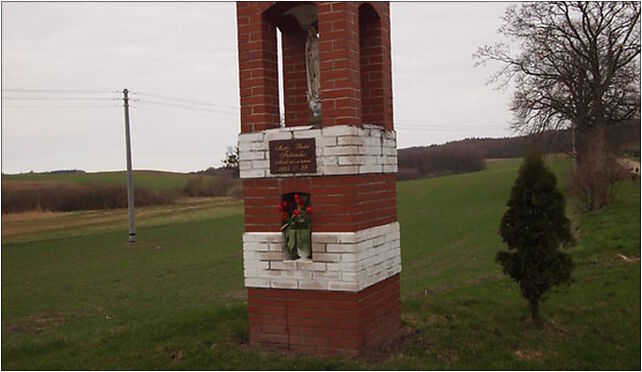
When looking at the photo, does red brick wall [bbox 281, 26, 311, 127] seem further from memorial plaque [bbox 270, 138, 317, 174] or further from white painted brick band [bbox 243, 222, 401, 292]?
white painted brick band [bbox 243, 222, 401, 292]

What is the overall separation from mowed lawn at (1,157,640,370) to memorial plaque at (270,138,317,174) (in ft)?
6.96

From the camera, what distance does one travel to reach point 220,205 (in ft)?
157

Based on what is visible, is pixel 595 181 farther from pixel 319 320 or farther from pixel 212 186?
pixel 212 186

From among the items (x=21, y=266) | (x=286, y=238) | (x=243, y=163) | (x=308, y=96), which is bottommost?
(x=21, y=266)

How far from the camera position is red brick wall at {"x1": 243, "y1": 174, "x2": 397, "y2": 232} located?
6.87m

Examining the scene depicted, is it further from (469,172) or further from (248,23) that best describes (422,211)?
(248,23)

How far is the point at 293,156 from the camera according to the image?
23.0 ft

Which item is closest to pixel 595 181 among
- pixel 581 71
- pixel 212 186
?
pixel 581 71

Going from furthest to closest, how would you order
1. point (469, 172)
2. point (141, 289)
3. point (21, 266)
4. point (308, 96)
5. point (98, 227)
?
point (469, 172) < point (98, 227) < point (21, 266) < point (141, 289) < point (308, 96)

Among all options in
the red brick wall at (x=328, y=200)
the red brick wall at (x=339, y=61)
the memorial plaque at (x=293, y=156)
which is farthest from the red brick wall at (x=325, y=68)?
the red brick wall at (x=328, y=200)

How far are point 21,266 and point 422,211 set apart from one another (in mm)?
24555

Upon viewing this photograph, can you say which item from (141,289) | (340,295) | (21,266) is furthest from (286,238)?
(21,266)

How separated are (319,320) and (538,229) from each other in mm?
2962

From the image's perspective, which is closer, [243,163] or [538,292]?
[243,163]
